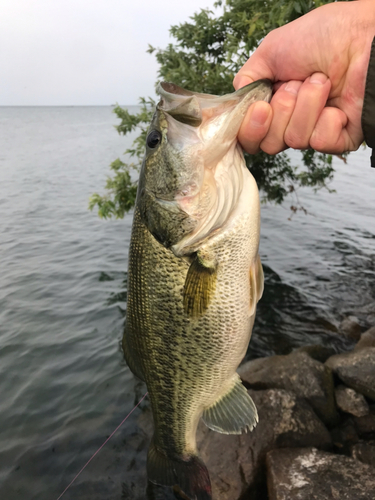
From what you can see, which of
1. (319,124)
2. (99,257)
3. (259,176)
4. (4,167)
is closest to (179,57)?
(259,176)

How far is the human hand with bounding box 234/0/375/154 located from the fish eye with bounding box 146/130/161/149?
19.1 inches

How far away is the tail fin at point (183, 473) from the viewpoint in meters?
2.77

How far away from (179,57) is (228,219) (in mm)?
8381

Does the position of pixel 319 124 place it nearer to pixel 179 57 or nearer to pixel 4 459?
pixel 4 459

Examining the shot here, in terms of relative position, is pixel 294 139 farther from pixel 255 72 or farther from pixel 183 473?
pixel 183 473

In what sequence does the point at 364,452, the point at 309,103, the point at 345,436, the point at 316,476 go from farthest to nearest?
the point at 345,436
the point at 364,452
the point at 316,476
the point at 309,103

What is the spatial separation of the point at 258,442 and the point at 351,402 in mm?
1636

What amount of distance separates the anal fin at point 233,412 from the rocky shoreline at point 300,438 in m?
1.47

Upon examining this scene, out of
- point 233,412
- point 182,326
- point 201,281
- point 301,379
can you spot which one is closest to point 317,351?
point 301,379

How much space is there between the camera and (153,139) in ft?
7.30

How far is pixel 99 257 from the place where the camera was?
38.2 feet

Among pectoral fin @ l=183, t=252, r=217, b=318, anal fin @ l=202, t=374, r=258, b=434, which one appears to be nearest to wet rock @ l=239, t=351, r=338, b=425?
anal fin @ l=202, t=374, r=258, b=434

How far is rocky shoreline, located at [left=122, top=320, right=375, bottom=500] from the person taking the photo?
3.54 m

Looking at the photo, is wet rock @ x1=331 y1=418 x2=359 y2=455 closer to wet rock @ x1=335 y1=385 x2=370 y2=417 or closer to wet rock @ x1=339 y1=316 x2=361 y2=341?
wet rock @ x1=335 y1=385 x2=370 y2=417
